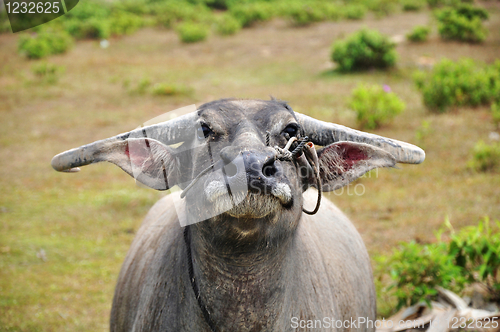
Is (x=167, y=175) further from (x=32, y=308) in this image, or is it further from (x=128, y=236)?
(x=128, y=236)

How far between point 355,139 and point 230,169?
0.91 m

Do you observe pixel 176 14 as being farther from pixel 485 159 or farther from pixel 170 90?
pixel 485 159

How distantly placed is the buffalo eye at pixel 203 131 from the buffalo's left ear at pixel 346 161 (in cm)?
65

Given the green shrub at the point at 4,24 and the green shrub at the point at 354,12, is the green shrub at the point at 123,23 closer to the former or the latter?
the green shrub at the point at 4,24

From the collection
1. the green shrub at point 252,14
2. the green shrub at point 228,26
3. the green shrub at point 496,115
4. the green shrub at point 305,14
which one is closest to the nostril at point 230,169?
the green shrub at point 496,115

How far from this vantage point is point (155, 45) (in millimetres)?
19984

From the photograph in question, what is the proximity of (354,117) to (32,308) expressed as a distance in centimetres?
776

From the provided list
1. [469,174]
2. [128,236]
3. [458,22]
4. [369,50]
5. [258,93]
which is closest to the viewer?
[128,236]

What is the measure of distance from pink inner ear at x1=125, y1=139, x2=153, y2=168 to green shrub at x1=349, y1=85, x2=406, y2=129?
25.6ft

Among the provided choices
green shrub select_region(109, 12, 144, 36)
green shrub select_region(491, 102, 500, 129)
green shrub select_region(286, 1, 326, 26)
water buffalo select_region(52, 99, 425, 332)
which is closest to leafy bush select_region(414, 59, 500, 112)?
green shrub select_region(491, 102, 500, 129)

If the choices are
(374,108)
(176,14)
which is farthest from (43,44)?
(374,108)

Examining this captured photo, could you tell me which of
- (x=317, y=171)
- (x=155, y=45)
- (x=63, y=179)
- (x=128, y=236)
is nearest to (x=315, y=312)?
(x=317, y=171)

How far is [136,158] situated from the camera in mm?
2393

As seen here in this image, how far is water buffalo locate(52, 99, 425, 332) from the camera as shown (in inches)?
76.3
